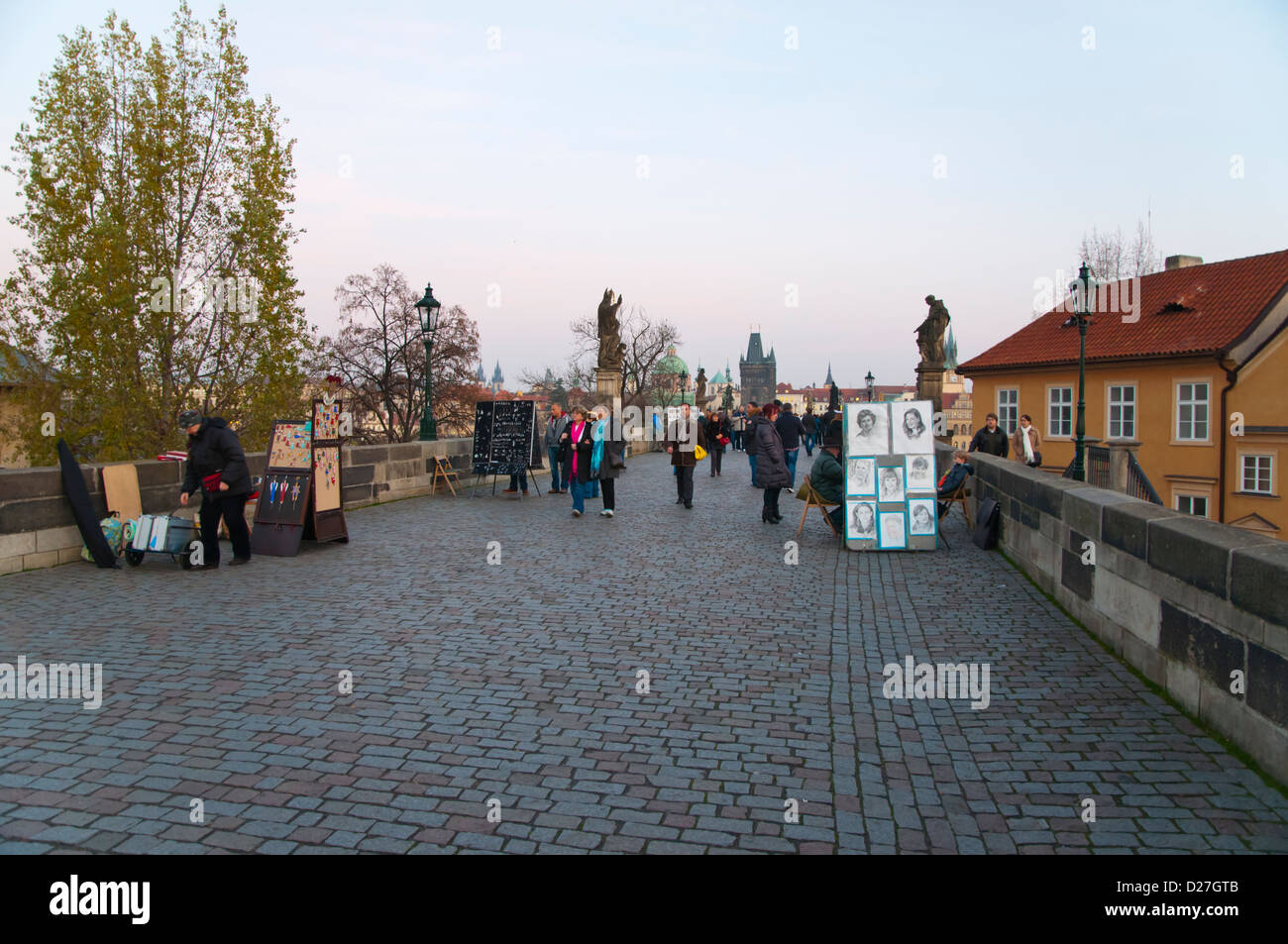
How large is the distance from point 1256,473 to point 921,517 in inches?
974

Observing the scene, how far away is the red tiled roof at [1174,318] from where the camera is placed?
30547 millimetres

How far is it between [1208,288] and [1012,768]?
118ft

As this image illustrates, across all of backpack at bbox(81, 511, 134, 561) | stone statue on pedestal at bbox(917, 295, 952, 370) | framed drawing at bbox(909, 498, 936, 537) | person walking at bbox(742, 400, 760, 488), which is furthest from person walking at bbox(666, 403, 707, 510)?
stone statue on pedestal at bbox(917, 295, 952, 370)

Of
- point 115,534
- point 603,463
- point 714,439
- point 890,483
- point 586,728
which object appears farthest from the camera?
point 714,439

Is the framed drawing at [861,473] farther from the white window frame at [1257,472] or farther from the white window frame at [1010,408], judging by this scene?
the white window frame at [1010,408]

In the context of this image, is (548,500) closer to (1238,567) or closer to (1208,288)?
(1238,567)

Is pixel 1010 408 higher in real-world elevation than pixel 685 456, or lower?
higher

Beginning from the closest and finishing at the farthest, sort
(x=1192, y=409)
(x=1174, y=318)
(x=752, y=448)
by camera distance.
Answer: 1. (x=752, y=448)
2. (x=1192, y=409)
3. (x=1174, y=318)

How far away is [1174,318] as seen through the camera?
32.8 metres

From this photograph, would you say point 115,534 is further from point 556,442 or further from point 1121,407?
point 1121,407

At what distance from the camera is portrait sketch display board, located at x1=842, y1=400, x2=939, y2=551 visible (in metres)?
10.4

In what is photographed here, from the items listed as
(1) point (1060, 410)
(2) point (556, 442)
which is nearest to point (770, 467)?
(2) point (556, 442)
